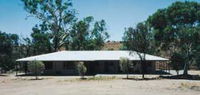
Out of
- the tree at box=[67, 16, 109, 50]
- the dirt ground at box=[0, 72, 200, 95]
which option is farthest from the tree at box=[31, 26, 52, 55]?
the dirt ground at box=[0, 72, 200, 95]

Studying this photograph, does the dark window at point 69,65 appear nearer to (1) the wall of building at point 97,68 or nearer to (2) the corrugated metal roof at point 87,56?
(1) the wall of building at point 97,68

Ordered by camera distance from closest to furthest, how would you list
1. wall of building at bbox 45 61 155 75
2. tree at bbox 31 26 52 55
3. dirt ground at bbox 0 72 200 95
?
dirt ground at bbox 0 72 200 95 → wall of building at bbox 45 61 155 75 → tree at bbox 31 26 52 55

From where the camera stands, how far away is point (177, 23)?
153ft

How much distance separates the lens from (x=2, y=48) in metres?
61.9

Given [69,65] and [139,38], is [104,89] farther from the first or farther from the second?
[69,65]

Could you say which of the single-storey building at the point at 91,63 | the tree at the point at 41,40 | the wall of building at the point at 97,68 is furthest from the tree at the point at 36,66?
the tree at the point at 41,40

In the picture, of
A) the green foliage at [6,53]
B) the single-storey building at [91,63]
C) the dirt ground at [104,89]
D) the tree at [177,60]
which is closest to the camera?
the dirt ground at [104,89]

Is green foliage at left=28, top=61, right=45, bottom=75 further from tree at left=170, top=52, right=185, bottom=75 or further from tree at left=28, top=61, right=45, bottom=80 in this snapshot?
tree at left=170, top=52, right=185, bottom=75

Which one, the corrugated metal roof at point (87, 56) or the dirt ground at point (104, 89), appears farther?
the corrugated metal roof at point (87, 56)

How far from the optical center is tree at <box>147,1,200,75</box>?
45625mm

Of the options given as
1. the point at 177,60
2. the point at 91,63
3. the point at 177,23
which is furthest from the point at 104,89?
the point at 91,63

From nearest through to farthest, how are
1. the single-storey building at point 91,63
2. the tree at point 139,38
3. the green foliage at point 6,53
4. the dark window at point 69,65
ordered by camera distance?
the tree at point 139,38
the single-storey building at point 91,63
the dark window at point 69,65
the green foliage at point 6,53

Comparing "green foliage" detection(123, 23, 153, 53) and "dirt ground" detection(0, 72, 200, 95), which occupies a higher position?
"green foliage" detection(123, 23, 153, 53)

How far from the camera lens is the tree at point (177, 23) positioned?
1796 inches
